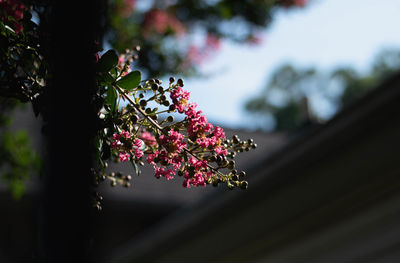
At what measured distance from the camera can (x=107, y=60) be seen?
4.33 ft

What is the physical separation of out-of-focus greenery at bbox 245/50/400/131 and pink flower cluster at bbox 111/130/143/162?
41277 mm

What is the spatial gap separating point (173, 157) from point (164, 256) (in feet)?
18.8

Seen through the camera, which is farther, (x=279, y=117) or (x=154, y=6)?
(x=279, y=117)

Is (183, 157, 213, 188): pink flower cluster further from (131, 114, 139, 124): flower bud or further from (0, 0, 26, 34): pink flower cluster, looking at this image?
(0, 0, 26, 34): pink flower cluster

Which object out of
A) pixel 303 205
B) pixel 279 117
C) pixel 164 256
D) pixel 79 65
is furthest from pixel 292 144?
pixel 279 117

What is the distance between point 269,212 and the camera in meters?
5.34

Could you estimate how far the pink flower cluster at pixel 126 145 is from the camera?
53.5 inches

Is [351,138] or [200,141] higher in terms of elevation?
[351,138]

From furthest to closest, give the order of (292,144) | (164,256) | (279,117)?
(279,117)
(164,256)
(292,144)

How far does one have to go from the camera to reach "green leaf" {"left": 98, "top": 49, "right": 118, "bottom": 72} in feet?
4.32

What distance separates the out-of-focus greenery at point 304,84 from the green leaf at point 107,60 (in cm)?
4137

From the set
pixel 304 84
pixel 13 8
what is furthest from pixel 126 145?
pixel 304 84

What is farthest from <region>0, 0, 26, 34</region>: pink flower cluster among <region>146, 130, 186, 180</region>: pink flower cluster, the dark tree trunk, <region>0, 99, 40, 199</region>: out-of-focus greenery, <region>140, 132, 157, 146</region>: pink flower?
<region>0, 99, 40, 199</region>: out-of-focus greenery

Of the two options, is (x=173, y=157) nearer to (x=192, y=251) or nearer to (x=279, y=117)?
(x=192, y=251)
